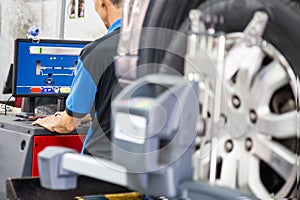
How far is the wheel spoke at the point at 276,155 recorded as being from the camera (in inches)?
39.4

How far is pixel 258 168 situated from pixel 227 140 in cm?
7

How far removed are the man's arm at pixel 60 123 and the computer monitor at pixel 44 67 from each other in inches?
18.8

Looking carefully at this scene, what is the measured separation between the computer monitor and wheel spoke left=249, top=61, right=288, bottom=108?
2.80 m

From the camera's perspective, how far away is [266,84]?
38.9 inches

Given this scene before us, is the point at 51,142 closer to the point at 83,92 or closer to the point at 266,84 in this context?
the point at 83,92

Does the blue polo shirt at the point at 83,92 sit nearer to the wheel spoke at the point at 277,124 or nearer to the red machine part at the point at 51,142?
the red machine part at the point at 51,142

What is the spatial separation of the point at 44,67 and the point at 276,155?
284cm

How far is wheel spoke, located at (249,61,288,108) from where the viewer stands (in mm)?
984

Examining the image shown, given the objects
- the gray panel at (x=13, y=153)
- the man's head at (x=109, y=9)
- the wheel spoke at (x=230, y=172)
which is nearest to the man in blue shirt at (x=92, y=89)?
the man's head at (x=109, y=9)

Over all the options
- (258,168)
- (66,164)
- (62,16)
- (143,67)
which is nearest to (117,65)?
(143,67)

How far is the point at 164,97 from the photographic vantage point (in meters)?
0.90

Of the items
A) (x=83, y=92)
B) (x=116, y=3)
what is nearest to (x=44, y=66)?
(x=83, y=92)

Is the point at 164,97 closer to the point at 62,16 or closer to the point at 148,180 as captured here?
the point at 148,180

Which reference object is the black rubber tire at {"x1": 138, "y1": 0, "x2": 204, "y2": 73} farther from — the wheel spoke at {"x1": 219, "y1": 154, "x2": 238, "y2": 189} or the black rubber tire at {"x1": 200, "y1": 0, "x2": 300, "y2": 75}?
the wheel spoke at {"x1": 219, "y1": 154, "x2": 238, "y2": 189}
